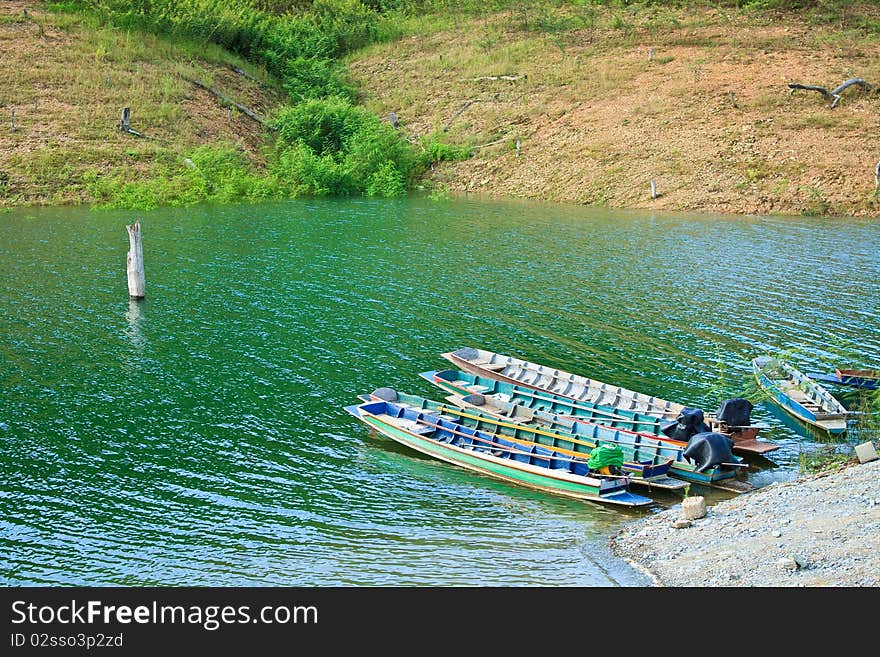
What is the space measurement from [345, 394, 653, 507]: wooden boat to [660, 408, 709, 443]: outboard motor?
7.17 ft

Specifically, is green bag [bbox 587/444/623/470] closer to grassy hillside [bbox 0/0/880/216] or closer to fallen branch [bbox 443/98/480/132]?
grassy hillside [bbox 0/0/880/216]

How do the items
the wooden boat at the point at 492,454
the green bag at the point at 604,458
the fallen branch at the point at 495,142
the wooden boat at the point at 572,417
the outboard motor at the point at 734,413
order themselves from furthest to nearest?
1. the fallen branch at the point at 495,142
2. the outboard motor at the point at 734,413
3. the wooden boat at the point at 572,417
4. the green bag at the point at 604,458
5. the wooden boat at the point at 492,454

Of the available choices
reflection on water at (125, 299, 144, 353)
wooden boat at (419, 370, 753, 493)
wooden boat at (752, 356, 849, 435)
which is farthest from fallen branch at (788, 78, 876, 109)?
reflection on water at (125, 299, 144, 353)

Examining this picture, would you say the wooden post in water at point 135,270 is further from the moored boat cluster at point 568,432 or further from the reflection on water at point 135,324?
the moored boat cluster at point 568,432

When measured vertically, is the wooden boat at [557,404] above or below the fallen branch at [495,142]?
below

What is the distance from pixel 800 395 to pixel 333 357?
1261 cm

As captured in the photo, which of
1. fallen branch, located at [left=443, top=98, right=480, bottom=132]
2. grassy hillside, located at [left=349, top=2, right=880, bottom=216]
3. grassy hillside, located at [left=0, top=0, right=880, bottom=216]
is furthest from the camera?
fallen branch, located at [left=443, top=98, right=480, bottom=132]

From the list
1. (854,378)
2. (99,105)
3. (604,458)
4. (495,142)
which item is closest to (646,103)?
(495,142)

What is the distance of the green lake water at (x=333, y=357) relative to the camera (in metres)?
16.1

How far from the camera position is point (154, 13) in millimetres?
75125

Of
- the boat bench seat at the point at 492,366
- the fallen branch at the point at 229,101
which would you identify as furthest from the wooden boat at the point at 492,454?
the fallen branch at the point at 229,101

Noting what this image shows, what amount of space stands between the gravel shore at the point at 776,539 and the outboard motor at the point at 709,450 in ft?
3.91

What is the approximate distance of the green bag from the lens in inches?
730

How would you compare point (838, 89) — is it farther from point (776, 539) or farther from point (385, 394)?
point (776, 539)
